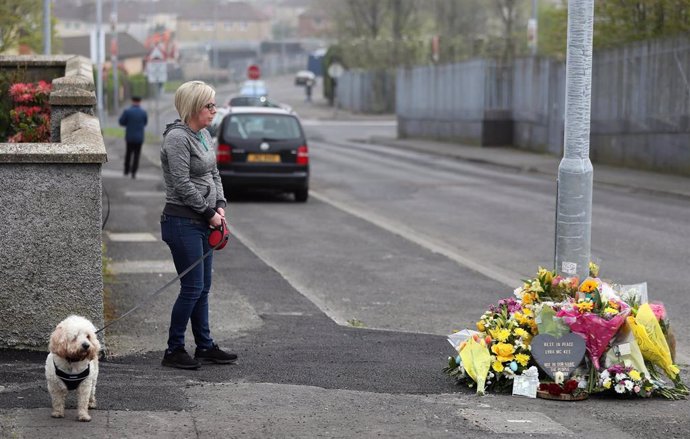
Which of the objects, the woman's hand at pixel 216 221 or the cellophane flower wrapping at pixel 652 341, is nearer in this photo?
the cellophane flower wrapping at pixel 652 341

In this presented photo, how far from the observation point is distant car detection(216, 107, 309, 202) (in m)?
21.8

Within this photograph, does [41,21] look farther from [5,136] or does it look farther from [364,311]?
[364,311]

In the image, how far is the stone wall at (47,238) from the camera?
748cm

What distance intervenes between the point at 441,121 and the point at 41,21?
21.3 metres

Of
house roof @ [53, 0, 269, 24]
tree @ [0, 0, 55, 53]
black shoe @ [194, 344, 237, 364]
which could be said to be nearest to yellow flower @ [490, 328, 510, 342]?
black shoe @ [194, 344, 237, 364]

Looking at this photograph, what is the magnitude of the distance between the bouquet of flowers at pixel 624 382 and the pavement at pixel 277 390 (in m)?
0.14

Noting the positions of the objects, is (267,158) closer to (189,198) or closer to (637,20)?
(637,20)

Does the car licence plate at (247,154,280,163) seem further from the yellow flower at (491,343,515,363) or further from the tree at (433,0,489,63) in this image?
the tree at (433,0,489,63)

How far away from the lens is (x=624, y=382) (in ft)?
22.8

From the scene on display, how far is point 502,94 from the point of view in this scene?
40.9 meters

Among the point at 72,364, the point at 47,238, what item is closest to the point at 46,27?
the point at 47,238

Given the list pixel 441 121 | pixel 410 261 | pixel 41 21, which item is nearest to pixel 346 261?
pixel 410 261

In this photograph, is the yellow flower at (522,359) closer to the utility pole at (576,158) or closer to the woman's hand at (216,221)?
the utility pole at (576,158)

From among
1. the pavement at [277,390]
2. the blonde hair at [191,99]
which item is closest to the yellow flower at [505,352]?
the pavement at [277,390]
